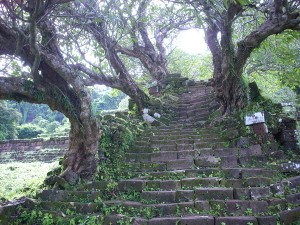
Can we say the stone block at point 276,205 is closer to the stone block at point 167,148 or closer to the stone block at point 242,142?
the stone block at point 242,142

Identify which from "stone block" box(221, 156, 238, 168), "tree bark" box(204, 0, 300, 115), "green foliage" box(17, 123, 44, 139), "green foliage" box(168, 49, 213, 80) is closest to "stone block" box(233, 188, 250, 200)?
"stone block" box(221, 156, 238, 168)

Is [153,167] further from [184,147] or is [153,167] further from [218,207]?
[218,207]

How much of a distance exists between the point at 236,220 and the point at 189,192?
90 cm

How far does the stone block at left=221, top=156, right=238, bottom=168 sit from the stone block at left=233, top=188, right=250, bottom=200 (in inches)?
34.3

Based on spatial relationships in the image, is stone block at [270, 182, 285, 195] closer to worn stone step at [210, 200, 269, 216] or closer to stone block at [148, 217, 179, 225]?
worn stone step at [210, 200, 269, 216]

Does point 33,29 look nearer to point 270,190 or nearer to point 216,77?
point 270,190

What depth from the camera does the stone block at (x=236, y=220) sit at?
367cm

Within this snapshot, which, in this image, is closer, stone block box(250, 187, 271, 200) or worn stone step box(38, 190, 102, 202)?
stone block box(250, 187, 271, 200)

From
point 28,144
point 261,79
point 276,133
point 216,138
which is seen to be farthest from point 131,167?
point 261,79

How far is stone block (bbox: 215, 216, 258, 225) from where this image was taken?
3670 mm

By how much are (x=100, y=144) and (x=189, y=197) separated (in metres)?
2.19

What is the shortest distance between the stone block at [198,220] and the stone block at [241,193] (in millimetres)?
711

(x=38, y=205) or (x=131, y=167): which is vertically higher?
(x=131, y=167)

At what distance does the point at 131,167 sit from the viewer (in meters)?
5.57
